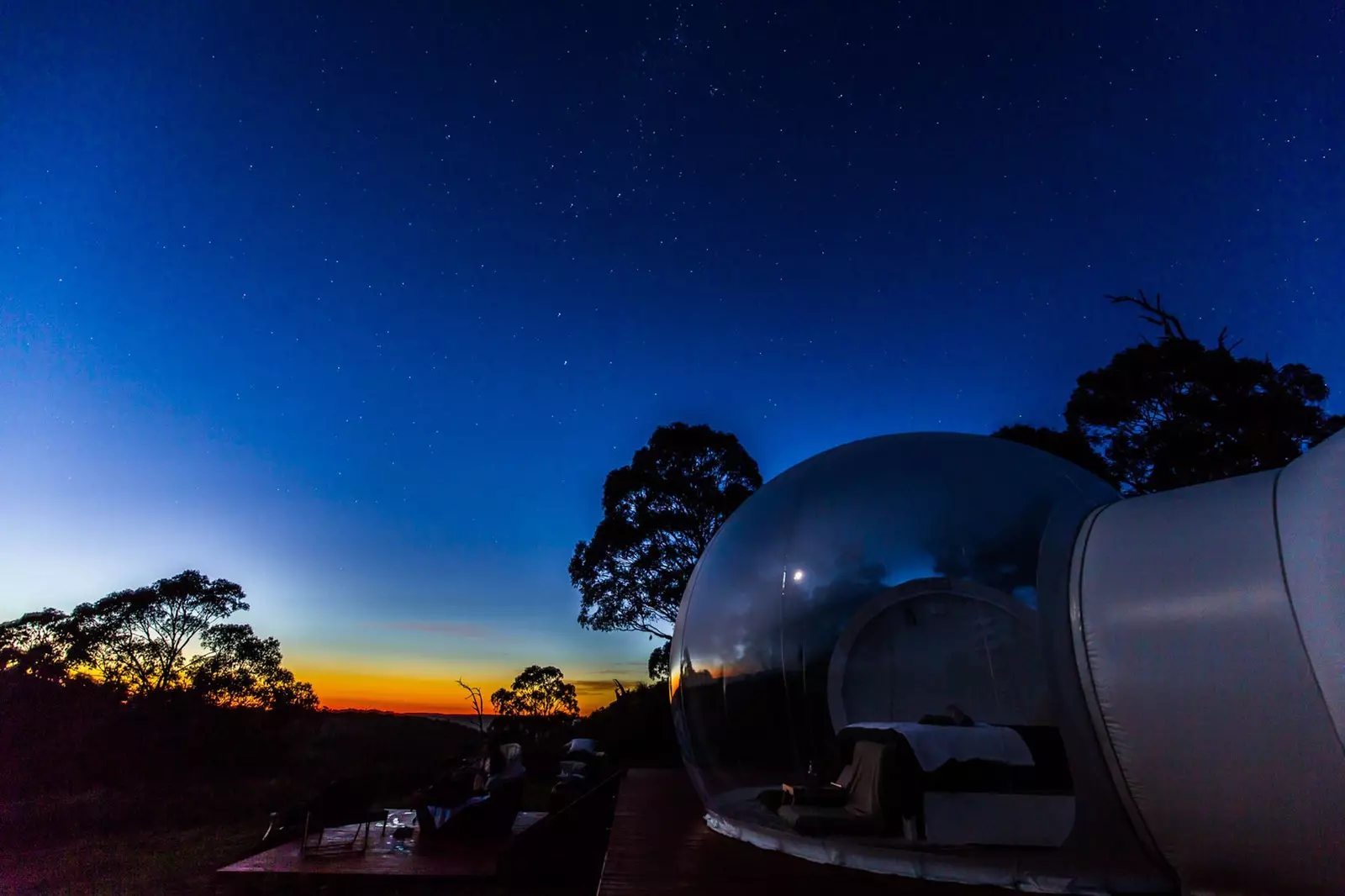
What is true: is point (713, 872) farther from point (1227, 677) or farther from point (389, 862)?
point (389, 862)

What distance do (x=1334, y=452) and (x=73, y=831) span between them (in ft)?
63.4

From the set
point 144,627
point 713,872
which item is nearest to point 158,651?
point 144,627

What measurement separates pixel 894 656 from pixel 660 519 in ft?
55.7

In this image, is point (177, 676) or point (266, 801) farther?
point (177, 676)

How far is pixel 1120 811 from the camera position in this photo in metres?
3.39

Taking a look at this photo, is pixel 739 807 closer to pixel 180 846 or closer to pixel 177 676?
pixel 180 846

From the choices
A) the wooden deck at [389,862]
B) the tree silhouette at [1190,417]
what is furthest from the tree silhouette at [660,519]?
the wooden deck at [389,862]

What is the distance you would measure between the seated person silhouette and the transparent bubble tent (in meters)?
2.94

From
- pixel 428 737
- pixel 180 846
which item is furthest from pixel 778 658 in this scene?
pixel 428 737

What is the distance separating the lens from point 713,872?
3.96m

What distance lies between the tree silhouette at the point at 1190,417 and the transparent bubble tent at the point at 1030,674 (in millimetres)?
13375

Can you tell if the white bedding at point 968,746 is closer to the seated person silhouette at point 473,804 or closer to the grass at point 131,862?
the seated person silhouette at point 473,804

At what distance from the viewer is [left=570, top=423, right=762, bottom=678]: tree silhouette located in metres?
20.8

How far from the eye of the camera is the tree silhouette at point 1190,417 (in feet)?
53.6
